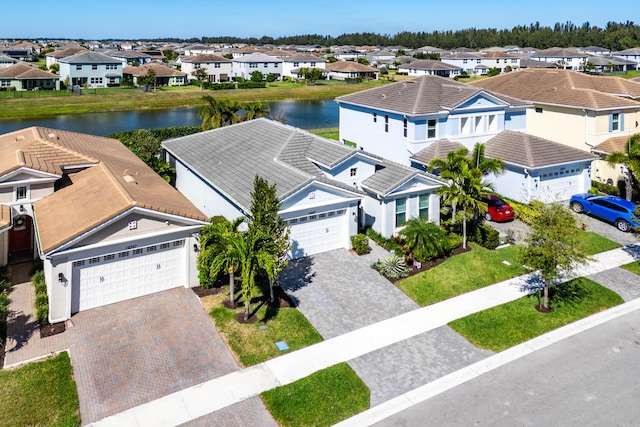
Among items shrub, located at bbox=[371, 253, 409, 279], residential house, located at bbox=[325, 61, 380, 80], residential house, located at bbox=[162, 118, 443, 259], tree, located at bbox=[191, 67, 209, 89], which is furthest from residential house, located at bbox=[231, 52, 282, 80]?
shrub, located at bbox=[371, 253, 409, 279]

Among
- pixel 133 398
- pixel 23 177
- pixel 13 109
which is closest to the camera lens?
pixel 133 398

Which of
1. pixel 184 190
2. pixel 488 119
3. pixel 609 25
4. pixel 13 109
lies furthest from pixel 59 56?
pixel 609 25

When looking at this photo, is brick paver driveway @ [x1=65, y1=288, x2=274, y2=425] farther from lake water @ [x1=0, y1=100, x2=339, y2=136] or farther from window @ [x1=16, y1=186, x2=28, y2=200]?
lake water @ [x1=0, y1=100, x2=339, y2=136]

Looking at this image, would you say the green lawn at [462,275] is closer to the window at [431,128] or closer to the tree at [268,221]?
the tree at [268,221]

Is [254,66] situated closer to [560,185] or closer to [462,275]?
[560,185]

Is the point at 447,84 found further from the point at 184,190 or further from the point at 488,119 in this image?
the point at 184,190

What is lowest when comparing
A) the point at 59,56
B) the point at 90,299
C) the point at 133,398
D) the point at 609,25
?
the point at 133,398

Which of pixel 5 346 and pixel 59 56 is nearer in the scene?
pixel 5 346

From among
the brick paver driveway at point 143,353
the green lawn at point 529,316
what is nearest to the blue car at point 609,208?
the green lawn at point 529,316
